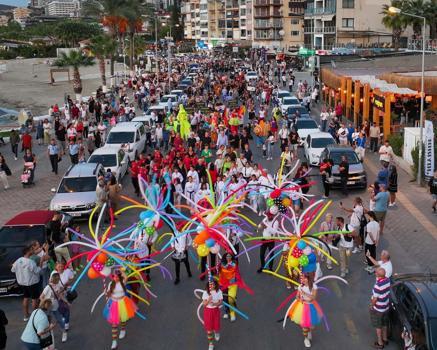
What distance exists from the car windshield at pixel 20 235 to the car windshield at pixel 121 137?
38.2ft

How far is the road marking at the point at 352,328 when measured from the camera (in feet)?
33.6

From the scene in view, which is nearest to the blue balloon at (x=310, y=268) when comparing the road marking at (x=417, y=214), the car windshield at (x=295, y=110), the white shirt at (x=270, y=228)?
the white shirt at (x=270, y=228)

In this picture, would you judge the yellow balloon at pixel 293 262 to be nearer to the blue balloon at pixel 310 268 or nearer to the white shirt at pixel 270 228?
the blue balloon at pixel 310 268

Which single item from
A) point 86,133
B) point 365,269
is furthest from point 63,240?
point 86,133

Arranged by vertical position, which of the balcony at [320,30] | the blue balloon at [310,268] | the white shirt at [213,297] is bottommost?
the white shirt at [213,297]

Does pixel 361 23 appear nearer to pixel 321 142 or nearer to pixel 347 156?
pixel 321 142

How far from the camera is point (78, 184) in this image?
18266 mm

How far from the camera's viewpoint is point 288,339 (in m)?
10.3

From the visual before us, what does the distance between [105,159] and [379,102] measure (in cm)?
1324

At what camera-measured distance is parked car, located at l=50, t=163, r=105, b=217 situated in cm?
1731

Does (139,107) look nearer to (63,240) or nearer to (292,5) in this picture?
(63,240)

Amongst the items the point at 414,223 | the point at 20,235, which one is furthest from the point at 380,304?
the point at 20,235

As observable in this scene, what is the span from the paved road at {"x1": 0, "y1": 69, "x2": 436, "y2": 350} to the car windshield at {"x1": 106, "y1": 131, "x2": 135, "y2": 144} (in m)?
11.8

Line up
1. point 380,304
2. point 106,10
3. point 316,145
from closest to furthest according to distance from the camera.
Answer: point 380,304, point 316,145, point 106,10
